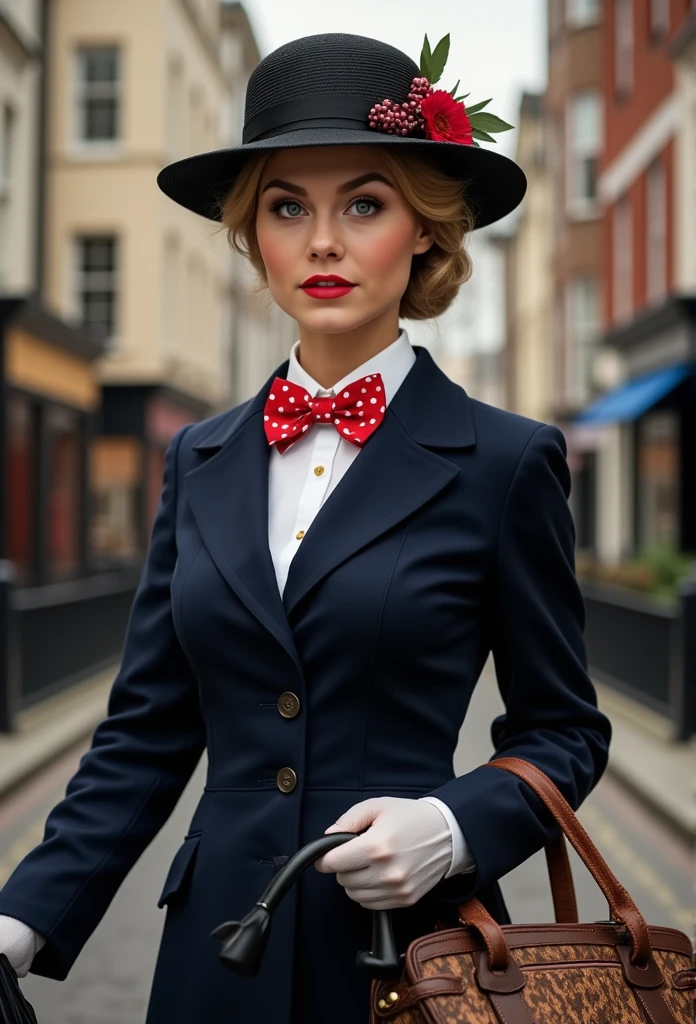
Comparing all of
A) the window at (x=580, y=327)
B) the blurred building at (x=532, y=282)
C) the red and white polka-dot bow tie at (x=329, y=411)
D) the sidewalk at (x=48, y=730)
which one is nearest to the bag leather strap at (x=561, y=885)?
the red and white polka-dot bow tie at (x=329, y=411)

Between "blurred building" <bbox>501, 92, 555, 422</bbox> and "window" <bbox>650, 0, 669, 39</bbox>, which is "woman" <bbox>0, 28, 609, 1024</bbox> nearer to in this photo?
"window" <bbox>650, 0, 669, 39</bbox>

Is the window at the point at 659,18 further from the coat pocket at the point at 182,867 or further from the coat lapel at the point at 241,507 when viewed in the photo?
the coat pocket at the point at 182,867

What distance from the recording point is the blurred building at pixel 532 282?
126 feet

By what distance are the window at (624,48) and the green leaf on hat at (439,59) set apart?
68.7 ft

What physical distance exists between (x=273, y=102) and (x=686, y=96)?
16744 millimetres

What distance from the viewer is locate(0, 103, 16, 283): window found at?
19.4 meters

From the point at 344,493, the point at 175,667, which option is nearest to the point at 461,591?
the point at 344,493

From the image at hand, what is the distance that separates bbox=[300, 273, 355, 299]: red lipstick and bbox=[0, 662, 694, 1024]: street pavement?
11.3 feet

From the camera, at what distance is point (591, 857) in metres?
1.87

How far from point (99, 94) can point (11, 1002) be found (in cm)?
2632

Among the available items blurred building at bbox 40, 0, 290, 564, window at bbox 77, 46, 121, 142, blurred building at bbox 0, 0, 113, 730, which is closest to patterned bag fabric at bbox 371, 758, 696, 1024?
blurred building at bbox 0, 0, 113, 730

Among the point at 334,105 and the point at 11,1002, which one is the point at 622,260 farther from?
the point at 11,1002

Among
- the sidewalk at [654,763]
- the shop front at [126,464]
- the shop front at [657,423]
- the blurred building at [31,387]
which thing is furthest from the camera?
the shop front at [126,464]

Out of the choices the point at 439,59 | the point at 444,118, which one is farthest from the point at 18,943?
the point at 439,59
